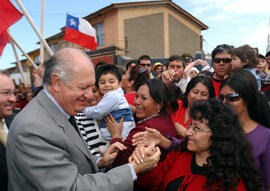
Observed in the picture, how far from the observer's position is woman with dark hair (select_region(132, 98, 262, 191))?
1.71 meters

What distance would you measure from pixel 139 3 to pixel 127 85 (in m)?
15.4

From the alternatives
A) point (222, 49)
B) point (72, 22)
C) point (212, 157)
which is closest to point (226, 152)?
point (212, 157)

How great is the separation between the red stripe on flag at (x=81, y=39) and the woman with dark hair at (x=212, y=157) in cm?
599

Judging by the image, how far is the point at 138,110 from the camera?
8.55 ft

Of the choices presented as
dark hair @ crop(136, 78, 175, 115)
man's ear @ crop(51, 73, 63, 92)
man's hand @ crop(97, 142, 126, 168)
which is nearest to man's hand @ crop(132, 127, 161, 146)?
man's hand @ crop(97, 142, 126, 168)

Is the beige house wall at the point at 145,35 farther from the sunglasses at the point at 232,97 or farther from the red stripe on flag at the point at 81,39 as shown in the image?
the sunglasses at the point at 232,97

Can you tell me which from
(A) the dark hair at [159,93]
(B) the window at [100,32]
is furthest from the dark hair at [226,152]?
(B) the window at [100,32]

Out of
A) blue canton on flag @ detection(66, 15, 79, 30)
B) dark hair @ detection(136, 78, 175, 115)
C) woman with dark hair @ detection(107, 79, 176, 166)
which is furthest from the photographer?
blue canton on flag @ detection(66, 15, 79, 30)

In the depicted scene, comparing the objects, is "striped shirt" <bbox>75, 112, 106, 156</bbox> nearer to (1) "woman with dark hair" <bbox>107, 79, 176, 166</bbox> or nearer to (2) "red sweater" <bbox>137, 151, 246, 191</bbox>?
(1) "woman with dark hair" <bbox>107, 79, 176, 166</bbox>

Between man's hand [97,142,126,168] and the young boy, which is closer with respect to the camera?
man's hand [97,142,126,168]

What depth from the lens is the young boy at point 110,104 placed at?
2775 mm

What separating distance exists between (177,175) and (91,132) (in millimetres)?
1331

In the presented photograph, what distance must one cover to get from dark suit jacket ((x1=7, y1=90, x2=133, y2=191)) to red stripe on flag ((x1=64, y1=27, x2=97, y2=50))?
6.02 metres

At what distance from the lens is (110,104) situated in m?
2.79
